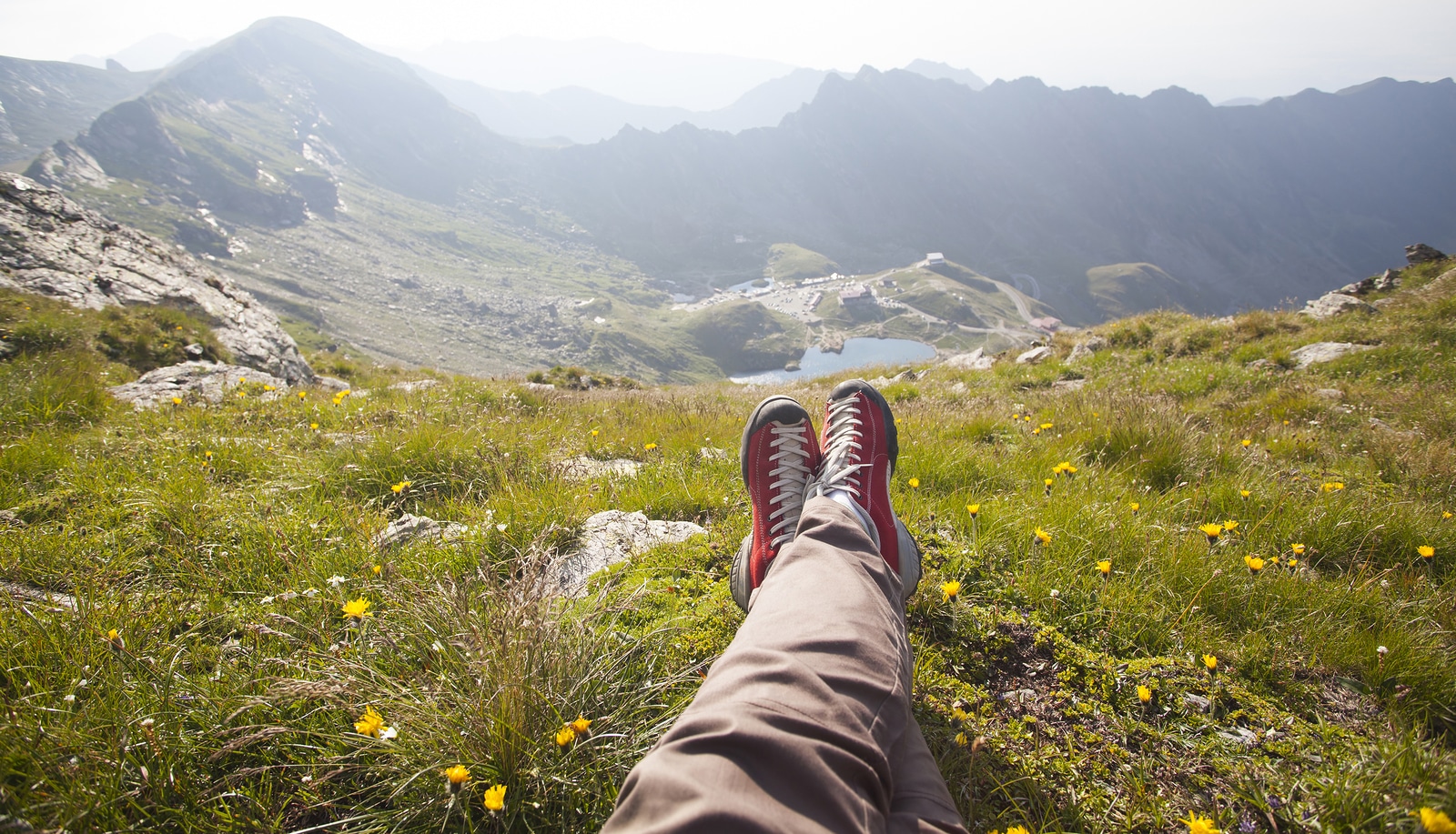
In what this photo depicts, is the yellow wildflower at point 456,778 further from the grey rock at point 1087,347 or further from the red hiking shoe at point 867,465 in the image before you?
the grey rock at point 1087,347

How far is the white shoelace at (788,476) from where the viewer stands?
9.84 feet

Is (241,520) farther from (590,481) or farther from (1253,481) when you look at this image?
(1253,481)

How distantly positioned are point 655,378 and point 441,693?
144820mm

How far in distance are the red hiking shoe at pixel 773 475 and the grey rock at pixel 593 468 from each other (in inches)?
49.3

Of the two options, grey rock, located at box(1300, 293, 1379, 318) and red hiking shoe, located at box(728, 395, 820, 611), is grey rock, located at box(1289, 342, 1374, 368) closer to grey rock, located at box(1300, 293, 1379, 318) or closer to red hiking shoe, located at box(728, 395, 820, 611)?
grey rock, located at box(1300, 293, 1379, 318)

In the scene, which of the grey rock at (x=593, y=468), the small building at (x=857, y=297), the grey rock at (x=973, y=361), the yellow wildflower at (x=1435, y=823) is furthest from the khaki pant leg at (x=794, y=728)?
the small building at (x=857, y=297)

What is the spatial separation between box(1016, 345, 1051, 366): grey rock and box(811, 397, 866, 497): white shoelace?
9671 mm

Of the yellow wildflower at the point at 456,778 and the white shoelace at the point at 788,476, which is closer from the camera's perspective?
the yellow wildflower at the point at 456,778

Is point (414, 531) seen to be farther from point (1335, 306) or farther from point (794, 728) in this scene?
point (1335, 306)

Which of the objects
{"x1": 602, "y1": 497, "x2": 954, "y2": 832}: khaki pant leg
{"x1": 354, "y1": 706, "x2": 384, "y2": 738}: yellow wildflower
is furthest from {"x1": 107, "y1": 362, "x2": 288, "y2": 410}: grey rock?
{"x1": 602, "y1": 497, "x2": 954, "y2": 832}: khaki pant leg

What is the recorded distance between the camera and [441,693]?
1807 millimetres

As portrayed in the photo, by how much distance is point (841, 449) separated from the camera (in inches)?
134

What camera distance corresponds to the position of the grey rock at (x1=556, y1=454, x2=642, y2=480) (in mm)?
4070

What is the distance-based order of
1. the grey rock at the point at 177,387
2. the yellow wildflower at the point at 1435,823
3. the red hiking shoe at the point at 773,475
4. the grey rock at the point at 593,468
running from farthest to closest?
the grey rock at the point at 177,387
the grey rock at the point at 593,468
the red hiking shoe at the point at 773,475
the yellow wildflower at the point at 1435,823
